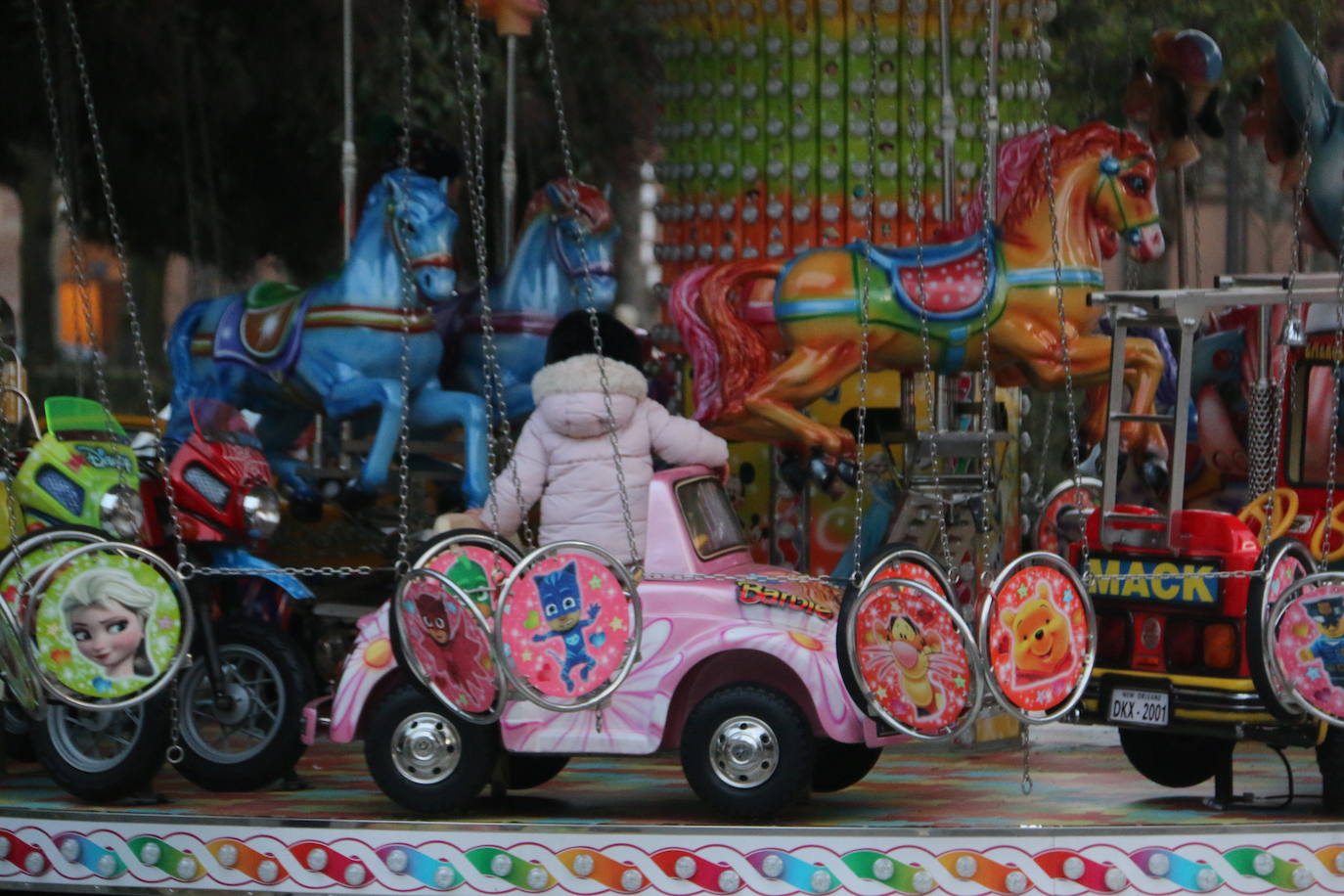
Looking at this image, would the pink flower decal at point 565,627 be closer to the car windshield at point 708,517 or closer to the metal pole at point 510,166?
the car windshield at point 708,517

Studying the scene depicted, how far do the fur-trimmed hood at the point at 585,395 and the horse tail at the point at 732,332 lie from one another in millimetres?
1473

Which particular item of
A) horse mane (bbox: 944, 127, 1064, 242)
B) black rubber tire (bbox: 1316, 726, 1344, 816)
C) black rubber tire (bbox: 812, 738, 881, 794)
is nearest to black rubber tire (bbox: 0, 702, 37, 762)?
black rubber tire (bbox: 812, 738, 881, 794)

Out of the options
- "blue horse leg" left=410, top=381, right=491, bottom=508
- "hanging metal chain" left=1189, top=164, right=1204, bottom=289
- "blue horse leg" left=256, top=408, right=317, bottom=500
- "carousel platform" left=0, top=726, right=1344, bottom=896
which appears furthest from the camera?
"blue horse leg" left=256, top=408, right=317, bottom=500

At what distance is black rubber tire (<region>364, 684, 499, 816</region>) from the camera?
700cm

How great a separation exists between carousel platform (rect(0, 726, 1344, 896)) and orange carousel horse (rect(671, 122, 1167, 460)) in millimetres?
2176

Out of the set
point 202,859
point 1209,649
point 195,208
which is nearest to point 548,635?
point 202,859

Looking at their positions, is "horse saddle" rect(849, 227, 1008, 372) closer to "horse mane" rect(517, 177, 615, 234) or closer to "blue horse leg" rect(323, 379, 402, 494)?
"horse mane" rect(517, 177, 615, 234)

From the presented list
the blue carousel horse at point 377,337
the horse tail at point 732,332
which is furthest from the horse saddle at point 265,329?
the horse tail at point 732,332

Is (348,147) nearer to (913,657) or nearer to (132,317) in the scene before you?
(132,317)

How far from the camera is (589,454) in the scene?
7.70 metres

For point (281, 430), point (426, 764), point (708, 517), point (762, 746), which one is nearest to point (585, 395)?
point (708, 517)

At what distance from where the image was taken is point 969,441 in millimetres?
8477

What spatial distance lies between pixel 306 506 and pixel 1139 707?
4220 mm

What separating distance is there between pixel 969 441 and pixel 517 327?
9.13 feet
